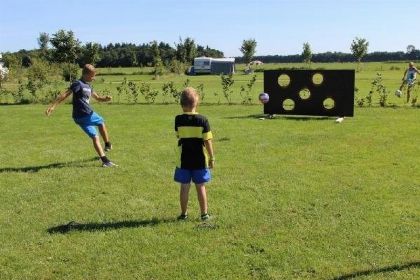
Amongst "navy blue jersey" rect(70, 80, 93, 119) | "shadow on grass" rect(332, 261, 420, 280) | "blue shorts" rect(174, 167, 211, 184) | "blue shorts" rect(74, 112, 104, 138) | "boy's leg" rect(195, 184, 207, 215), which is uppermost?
"navy blue jersey" rect(70, 80, 93, 119)

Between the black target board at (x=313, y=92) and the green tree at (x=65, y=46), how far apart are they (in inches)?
888

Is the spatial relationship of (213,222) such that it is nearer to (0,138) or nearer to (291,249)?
(291,249)

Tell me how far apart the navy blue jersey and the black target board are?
8.38 m

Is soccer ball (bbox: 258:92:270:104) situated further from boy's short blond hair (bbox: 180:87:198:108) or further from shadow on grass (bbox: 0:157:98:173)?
boy's short blond hair (bbox: 180:87:198:108)

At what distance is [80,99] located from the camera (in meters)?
8.77

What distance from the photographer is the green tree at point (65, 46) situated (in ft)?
116

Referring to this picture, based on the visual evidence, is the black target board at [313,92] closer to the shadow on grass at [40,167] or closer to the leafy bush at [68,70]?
the shadow on grass at [40,167]

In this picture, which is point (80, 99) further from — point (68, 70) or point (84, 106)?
point (68, 70)

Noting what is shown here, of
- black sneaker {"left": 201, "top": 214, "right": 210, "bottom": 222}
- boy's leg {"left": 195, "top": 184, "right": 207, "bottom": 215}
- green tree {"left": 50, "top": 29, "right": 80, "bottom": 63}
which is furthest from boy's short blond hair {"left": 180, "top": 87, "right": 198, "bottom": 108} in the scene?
green tree {"left": 50, "top": 29, "right": 80, "bottom": 63}

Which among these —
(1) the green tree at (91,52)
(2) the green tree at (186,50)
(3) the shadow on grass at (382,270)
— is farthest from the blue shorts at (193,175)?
(2) the green tree at (186,50)

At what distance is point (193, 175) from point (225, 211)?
739 millimetres

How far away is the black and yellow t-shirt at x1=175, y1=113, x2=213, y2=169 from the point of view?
5469mm

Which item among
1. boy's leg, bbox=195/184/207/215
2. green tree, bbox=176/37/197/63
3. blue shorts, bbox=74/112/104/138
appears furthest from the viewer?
green tree, bbox=176/37/197/63

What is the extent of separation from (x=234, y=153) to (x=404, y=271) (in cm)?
577
